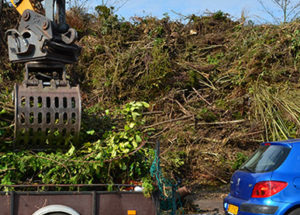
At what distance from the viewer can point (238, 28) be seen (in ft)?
48.2

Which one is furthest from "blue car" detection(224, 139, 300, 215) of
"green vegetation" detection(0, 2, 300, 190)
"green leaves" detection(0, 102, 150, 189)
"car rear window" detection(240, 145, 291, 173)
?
"green vegetation" detection(0, 2, 300, 190)

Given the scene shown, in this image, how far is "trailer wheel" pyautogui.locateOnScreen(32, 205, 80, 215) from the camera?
4.86 metres

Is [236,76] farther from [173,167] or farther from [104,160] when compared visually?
[104,160]

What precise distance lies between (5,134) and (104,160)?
146 centimetres

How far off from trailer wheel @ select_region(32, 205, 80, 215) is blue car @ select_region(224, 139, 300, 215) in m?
2.47

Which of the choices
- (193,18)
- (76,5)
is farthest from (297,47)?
(76,5)

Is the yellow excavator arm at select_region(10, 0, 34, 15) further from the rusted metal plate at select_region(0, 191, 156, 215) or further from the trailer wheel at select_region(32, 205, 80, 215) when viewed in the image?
the trailer wheel at select_region(32, 205, 80, 215)

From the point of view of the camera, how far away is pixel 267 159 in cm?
621

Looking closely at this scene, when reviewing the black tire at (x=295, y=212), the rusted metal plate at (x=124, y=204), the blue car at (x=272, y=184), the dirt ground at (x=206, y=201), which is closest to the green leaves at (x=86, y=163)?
the rusted metal plate at (x=124, y=204)

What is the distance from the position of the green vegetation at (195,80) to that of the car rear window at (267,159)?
8.88 feet

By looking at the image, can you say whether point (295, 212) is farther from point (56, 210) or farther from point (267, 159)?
point (56, 210)

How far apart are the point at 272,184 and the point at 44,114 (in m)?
3.21

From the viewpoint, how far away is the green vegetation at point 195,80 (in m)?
10.9

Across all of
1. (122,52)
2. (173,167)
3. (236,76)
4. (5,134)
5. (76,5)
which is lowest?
(173,167)
